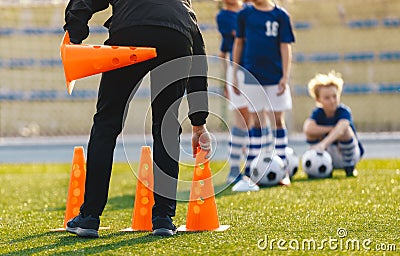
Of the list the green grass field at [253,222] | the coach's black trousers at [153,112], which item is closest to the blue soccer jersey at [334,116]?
the green grass field at [253,222]

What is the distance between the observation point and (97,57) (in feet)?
11.8

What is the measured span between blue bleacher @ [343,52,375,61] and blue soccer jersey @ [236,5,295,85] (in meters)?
7.56

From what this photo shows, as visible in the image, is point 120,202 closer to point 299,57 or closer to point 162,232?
point 162,232

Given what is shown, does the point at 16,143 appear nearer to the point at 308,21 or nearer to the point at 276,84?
the point at 308,21

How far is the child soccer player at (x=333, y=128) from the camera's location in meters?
6.96

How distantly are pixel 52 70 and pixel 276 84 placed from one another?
8088mm

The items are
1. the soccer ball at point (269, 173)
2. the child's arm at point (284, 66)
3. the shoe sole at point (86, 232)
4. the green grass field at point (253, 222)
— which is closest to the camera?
the green grass field at point (253, 222)

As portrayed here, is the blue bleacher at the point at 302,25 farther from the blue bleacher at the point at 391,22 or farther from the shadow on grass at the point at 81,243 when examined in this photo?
the shadow on grass at the point at 81,243

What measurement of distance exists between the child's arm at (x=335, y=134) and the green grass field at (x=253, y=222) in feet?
0.97

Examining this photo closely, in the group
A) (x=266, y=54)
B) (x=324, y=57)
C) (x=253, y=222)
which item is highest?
(x=266, y=54)

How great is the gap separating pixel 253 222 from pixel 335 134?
300cm

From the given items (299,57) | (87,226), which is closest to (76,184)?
(87,226)

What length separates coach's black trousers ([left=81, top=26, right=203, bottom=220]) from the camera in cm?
366

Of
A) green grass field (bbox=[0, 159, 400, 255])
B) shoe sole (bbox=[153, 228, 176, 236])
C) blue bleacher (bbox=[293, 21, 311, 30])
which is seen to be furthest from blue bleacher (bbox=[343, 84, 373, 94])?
shoe sole (bbox=[153, 228, 176, 236])
